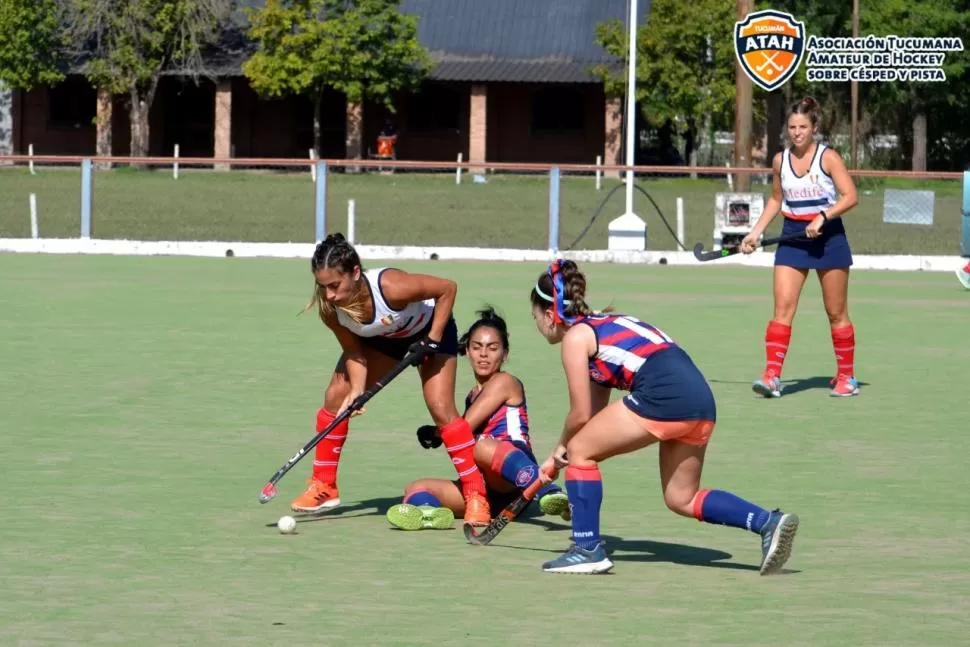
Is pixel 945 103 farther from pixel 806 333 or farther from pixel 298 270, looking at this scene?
pixel 806 333

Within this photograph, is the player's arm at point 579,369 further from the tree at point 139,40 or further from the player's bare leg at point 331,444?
the tree at point 139,40

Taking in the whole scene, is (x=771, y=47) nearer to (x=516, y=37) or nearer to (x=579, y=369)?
(x=516, y=37)

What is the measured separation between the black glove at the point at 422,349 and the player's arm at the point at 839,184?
4.69 meters

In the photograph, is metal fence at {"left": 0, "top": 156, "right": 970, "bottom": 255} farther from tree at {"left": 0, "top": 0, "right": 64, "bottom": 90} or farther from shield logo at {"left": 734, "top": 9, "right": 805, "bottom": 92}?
tree at {"left": 0, "top": 0, "right": 64, "bottom": 90}

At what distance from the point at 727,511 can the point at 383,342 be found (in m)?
1.93

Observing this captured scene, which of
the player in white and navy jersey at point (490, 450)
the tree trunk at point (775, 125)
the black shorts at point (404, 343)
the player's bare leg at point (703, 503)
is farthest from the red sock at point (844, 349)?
the tree trunk at point (775, 125)

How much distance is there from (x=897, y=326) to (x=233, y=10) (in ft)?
139

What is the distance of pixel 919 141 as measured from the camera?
2238 inches

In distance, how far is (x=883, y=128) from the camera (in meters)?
62.0

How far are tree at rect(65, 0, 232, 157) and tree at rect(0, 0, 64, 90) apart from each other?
0.95 metres

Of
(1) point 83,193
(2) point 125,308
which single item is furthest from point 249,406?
(1) point 83,193

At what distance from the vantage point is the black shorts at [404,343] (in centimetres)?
796

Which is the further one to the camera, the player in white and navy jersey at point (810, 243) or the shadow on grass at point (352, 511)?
the player in white and navy jersey at point (810, 243)

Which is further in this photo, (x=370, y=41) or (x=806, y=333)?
(x=370, y=41)
